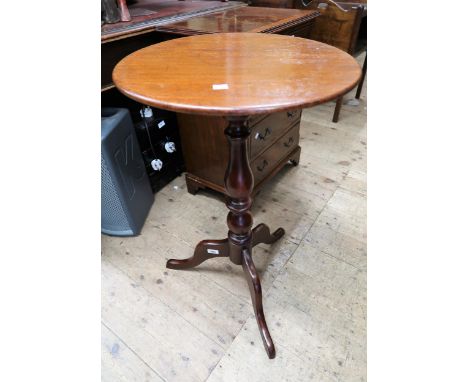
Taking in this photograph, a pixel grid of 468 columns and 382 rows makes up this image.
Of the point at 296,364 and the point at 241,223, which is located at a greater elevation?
the point at 241,223

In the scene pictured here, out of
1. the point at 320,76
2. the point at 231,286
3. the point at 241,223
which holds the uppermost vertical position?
the point at 320,76

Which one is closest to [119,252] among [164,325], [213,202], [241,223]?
[164,325]

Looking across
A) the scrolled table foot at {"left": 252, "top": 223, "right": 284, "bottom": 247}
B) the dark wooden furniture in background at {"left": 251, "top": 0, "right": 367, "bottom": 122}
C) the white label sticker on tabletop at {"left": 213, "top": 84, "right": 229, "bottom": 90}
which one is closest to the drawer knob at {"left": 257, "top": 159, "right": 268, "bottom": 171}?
the scrolled table foot at {"left": 252, "top": 223, "right": 284, "bottom": 247}

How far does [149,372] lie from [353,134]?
212 cm

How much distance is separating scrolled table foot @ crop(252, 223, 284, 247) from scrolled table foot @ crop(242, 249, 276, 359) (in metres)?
0.16

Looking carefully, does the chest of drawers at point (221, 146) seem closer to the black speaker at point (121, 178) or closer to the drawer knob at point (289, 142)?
the drawer knob at point (289, 142)

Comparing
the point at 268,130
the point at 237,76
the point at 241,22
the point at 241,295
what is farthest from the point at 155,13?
the point at 241,295

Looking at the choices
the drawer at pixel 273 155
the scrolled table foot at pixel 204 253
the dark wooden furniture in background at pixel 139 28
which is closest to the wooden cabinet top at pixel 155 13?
the dark wooden furniture in background at pixel 139 28

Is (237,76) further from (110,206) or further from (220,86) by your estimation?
(110,206)

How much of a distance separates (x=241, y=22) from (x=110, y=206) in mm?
1133

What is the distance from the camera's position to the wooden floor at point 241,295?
1010 mm

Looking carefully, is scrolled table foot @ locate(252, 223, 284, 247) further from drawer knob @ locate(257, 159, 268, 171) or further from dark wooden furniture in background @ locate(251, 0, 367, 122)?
dark wooden furniture in background @ locate(251, 0, 367, 122)

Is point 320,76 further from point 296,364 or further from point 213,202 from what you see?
point 213,202

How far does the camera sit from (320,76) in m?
0.72
